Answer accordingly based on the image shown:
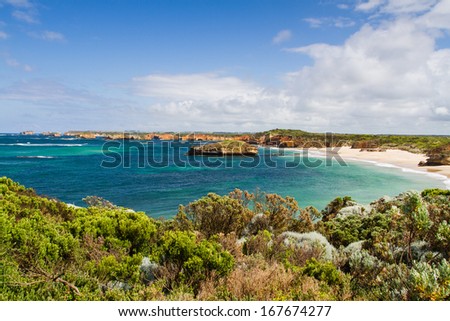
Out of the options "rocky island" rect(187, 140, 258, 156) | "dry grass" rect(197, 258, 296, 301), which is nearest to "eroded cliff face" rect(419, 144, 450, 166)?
"rocky island" rect(187, 140, 258, 156)

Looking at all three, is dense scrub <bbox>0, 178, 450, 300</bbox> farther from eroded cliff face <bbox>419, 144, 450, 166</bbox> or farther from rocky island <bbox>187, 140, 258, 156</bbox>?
rocky island <bbox>187, 140, 258, 156</bbox>

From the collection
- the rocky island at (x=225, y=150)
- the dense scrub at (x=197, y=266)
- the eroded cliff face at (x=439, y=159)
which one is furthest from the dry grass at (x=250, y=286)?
the rocky island at (x=225, y=150)

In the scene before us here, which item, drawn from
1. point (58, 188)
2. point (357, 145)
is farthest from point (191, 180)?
point (357, 145)

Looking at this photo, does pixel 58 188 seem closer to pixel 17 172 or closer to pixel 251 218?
pixel 17 172

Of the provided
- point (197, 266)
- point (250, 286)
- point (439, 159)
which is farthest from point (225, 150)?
point (250, 286)

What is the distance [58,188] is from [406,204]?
35981mm

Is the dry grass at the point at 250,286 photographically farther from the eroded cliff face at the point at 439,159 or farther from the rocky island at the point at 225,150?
the rocky island at the point at 225,150

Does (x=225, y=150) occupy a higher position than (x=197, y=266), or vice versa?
(x=225, y=150)

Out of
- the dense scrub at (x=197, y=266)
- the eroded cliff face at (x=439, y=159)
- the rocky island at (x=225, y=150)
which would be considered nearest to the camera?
the dense scrub at (x=197, y=266)

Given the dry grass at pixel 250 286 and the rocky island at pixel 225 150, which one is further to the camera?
the rocky island at pixel 225 150

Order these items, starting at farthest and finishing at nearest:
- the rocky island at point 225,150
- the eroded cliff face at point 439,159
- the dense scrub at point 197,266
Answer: the rocky island at point 225,150
the eroded cliff face at point 439,159
the dense scrub at point 197,266

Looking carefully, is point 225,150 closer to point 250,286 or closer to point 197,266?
point 197,266

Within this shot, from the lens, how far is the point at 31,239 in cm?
652

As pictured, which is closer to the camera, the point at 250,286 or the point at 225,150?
the point at 250,286
